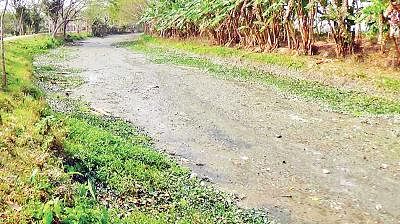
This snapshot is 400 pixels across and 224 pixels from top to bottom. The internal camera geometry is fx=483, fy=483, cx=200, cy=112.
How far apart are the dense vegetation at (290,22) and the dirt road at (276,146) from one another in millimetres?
4050

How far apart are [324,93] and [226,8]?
1334 centimetres

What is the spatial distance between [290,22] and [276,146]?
1350 centimetres

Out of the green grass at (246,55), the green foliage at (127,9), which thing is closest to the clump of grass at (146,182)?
the green grass at (246,55)

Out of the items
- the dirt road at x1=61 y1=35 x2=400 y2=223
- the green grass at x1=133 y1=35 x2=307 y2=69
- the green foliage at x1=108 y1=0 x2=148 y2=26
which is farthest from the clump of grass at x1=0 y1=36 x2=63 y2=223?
the green foliage at x1=108 y1=0 x2=148 y2=26

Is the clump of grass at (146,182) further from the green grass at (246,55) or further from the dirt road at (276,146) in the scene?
the green grass at (246,55)

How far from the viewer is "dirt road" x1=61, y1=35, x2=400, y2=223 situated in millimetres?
8117

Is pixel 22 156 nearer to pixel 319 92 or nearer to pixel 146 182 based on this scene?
pixel 146 182

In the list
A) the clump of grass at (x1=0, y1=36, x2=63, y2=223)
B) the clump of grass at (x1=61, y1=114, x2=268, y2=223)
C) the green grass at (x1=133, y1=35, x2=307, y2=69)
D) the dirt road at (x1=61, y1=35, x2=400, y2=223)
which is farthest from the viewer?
the green grass at (x1=133, y1=35, x2=307, y2=69)

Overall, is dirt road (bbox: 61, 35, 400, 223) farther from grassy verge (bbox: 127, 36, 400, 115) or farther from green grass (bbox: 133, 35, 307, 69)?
green grass (bbox: 133, 35, 307, 69)

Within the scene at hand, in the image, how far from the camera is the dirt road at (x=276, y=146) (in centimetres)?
812

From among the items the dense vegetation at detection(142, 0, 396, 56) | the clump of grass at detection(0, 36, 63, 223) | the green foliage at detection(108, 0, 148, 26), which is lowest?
the clump of grass at detection(0, 36, 63, 223)

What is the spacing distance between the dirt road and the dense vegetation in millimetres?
4050

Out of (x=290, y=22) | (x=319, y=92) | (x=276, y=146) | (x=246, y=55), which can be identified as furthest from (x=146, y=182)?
(x=246, y=55)

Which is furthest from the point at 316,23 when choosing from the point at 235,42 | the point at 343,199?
the point at 343,199
